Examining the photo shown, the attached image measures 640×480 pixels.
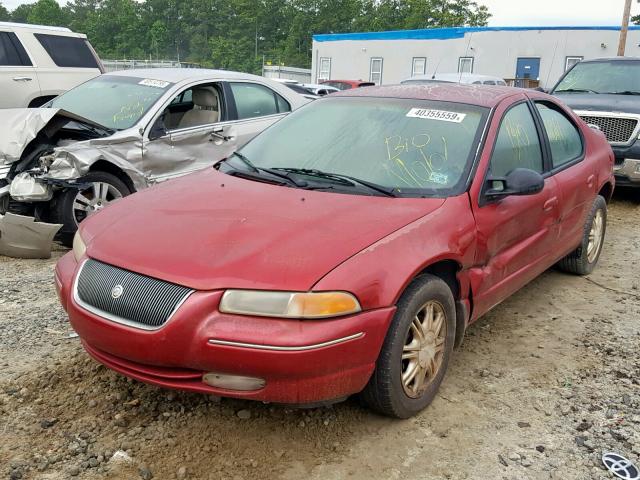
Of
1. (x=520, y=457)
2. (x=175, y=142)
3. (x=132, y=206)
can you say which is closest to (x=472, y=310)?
(x=520, y=457)

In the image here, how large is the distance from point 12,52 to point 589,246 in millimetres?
8018

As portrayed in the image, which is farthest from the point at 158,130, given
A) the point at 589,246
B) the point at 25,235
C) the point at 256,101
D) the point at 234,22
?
the point at 234,22

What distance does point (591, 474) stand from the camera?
263 centimetres

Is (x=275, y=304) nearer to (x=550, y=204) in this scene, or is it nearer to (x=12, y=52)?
(x=550, y=204)

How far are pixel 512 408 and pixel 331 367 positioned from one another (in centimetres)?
119

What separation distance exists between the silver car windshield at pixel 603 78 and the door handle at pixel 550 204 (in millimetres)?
5593

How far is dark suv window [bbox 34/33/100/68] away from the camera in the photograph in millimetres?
9102

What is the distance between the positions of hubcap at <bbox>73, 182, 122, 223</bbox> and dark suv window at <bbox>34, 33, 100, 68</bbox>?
4.52 metres

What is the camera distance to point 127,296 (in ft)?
8.38

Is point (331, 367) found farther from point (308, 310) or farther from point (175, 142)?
point (175, 142)

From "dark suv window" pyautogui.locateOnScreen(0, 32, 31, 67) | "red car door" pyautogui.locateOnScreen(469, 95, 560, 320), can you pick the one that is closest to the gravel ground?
"red car door" pyautogui.locateOnScreen(469, 95, 560, 320)

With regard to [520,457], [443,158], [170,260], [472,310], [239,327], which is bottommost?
[520,457]

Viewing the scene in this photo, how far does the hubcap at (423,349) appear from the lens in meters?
2.88

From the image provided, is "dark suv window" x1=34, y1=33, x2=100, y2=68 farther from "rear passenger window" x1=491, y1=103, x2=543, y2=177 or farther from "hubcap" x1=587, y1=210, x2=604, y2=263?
"hubcap" x1=587, y1=210, x2=604, y2=263
